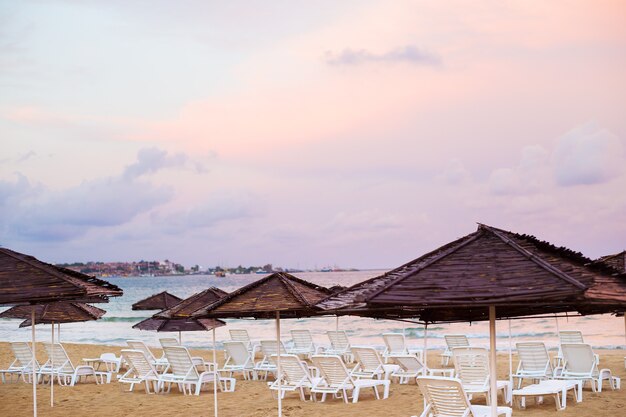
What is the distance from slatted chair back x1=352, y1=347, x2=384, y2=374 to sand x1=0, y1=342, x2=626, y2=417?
19.9 inches

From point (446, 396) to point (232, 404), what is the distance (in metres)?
5.82

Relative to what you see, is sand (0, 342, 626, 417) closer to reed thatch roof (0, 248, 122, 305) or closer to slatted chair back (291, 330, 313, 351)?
reed thatch roof (0, 248, 122, 305)

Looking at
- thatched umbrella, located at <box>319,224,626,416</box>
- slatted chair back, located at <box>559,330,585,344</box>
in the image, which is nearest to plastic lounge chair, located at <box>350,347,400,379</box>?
slatted chair back, located at <box>559,330,585,344</box>

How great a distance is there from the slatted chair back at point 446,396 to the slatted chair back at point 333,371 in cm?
422

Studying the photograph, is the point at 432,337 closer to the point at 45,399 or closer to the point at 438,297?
the point at 45,399

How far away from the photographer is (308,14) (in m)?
22.9

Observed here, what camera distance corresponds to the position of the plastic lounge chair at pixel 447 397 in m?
8.53

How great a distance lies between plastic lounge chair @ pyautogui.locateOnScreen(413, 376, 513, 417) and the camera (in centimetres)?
853

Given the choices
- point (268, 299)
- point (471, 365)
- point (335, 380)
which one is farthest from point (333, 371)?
point (268, 299)

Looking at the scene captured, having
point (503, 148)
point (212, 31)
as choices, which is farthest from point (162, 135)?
point (503, 148)

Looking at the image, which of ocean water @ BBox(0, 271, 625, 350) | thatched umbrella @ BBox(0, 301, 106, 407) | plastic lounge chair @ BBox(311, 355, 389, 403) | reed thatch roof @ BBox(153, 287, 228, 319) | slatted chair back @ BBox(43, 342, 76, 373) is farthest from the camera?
ocean water @ BBox(0, 271, 625, 350)

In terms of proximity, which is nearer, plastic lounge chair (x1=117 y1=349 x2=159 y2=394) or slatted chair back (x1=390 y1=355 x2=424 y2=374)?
plastic lounge chair (x1=117 y1=349 x2=159 y2=394)

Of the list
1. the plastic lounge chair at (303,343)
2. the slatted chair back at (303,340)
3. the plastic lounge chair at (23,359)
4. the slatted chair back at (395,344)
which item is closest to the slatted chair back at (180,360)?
the plastic lounge chair at (23,359)

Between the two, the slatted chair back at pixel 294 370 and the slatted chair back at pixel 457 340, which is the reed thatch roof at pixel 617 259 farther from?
the slatted chair back at pixel 457 340
